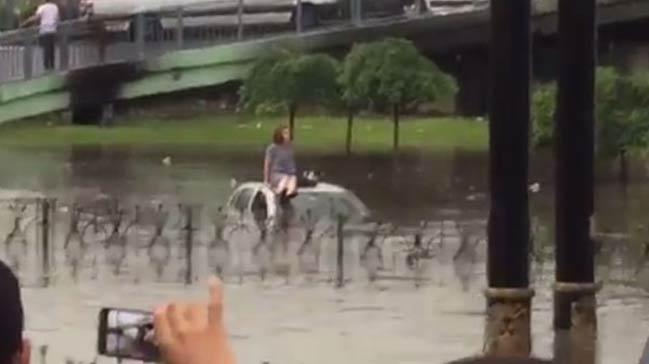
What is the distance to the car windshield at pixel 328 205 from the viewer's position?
2750cm

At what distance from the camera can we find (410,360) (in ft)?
Answer: 53.5

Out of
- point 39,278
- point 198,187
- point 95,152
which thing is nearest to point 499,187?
A: point 39,278

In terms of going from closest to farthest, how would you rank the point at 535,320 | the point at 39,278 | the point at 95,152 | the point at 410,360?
the point at 410,360
the point at 535,320
the point at 39,278
the point at 95,152

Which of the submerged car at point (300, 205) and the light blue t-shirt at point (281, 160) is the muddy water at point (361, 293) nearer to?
the submerged car at point (300, 205)

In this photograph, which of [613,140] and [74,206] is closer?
[74,206]

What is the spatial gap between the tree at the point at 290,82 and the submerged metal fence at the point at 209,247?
16244 millimetres

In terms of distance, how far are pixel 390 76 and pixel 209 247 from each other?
820 inches

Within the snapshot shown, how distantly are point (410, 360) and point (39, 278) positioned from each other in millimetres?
6186

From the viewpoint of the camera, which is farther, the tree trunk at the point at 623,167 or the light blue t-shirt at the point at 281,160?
the tree trunk at the point at 623,167

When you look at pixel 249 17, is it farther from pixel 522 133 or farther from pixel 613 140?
pixel 522 133

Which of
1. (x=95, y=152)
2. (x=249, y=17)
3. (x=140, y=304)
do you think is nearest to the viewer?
(x=140, y=304)

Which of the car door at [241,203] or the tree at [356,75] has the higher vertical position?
the tree at [356,75]

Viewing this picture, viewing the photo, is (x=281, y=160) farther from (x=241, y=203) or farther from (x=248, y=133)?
(x=248, y=133)

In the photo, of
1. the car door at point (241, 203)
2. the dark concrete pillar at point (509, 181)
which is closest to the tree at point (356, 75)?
the car door at point (241, 203)
